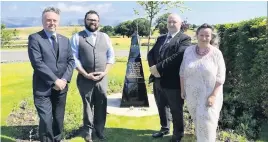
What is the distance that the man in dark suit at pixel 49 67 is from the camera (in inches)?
201

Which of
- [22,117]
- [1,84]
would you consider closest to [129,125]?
[22,117]

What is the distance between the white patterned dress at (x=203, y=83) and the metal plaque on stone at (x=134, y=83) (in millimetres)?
3348

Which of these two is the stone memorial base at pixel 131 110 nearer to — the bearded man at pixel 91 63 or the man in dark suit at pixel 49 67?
the bearded man at pixel 91 63

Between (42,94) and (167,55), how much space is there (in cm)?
202

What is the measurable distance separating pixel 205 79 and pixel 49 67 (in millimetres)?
2298

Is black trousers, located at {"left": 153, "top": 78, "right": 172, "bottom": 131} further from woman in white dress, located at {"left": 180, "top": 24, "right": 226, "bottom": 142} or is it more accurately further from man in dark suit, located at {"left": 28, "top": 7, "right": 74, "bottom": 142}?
man in dark suit, located at {"left": 28, "top": 7, "right": 74, "bottom": 142}

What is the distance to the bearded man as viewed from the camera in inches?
225

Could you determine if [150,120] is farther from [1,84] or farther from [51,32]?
[1,84]

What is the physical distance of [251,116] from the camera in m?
7.14

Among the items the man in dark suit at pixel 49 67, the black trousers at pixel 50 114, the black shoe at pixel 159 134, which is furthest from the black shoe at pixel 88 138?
the black shoe at pixel 159 134

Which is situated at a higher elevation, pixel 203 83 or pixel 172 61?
pixel 172 61

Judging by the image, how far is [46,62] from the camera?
17.0ft

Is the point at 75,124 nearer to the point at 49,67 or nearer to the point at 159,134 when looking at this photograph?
the point at 159,134

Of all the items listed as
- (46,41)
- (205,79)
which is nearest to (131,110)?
(46,41)
